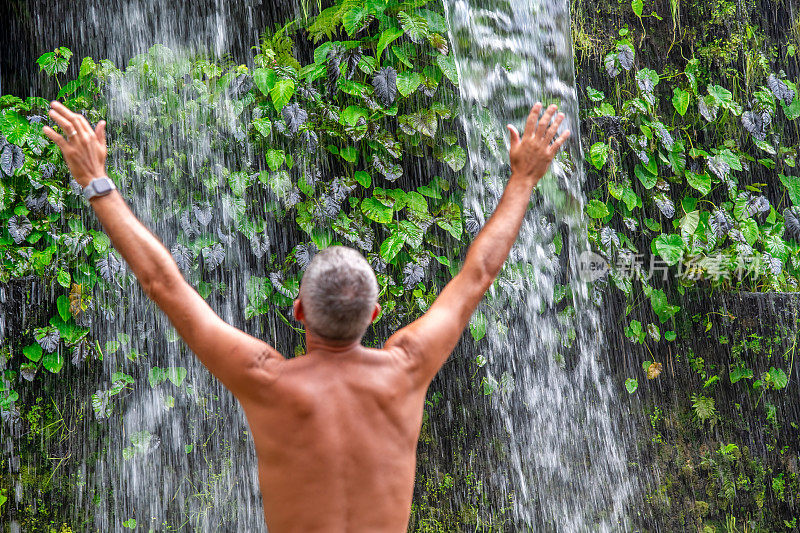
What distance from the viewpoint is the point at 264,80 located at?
4.18 m

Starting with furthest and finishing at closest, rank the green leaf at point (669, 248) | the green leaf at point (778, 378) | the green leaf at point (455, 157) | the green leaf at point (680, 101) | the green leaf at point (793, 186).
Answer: the green leaf at point (793, 186) → the green leaf at point (680, 101) → the green leaf at point (669, 248) → the green leaf at point (778, 378) → the green leaf at point (455, 157)

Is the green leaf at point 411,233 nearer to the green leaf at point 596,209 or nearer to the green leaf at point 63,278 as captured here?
the green leaf at point 596,209

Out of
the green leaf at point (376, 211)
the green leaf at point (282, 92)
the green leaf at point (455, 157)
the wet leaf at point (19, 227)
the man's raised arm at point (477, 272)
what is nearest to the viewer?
the man's raised arm at point (477, 272)

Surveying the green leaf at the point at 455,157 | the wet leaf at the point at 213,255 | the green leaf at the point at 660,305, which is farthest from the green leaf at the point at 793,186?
the wet leaf at the point at 213,255

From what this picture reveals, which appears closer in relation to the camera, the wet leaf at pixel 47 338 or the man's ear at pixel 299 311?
the man's ear at pixel 299 311

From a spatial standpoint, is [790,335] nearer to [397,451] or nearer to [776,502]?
[776,502]

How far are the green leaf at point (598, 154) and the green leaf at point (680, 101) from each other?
663 mm

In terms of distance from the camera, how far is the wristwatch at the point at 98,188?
1.75m

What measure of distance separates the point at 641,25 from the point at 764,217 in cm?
165

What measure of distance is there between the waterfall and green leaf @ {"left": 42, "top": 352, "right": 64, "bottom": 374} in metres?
2.53

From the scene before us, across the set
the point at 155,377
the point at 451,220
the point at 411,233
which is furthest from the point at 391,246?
the point at 155,377

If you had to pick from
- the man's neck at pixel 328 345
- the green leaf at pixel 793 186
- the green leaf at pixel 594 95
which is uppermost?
the green leaf at pixel 594 95

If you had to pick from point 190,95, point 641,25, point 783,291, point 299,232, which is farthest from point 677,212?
point 190,95

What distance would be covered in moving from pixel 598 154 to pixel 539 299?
1.06 meters
